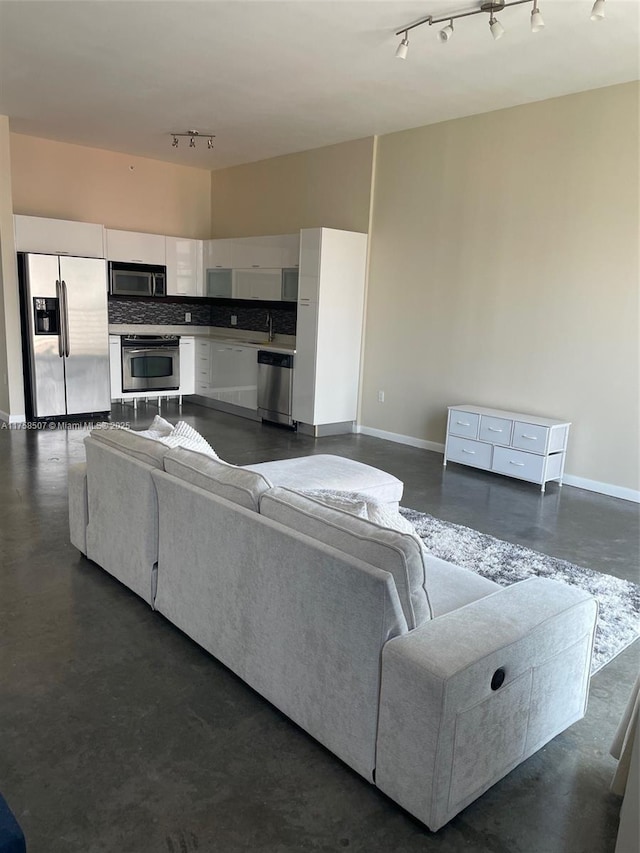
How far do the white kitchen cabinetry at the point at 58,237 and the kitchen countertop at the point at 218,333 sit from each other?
1085 mm

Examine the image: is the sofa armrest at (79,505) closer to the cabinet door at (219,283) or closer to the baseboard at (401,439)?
the baseboard at (401,439)

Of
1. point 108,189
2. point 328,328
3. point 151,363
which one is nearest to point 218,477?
point 328,328

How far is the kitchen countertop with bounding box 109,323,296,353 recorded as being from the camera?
7.62 metres

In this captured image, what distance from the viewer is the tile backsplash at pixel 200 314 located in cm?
785

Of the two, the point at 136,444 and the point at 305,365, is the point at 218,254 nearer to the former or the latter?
the point at 305,365

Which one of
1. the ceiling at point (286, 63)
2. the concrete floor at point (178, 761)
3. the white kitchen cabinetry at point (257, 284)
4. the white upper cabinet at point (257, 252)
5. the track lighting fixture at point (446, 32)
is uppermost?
the ceiling at point (286, 63)

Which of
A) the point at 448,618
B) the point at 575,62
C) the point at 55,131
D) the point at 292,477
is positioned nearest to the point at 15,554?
the point at 292,477

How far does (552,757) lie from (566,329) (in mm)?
3861

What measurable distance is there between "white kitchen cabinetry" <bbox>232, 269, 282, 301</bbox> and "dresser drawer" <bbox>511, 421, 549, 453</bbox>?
129 inches

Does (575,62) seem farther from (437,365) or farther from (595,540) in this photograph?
(595,540)

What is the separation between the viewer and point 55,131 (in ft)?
22.4

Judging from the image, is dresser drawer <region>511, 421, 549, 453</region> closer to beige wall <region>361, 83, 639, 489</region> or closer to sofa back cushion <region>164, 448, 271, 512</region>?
beige wall <region>361, 83, 639, 489</region>

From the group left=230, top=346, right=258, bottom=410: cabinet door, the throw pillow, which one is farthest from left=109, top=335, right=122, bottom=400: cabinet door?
the throw pillow

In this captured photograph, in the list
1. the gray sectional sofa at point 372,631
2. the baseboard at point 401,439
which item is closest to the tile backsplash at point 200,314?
the baseboard at point 401,439
